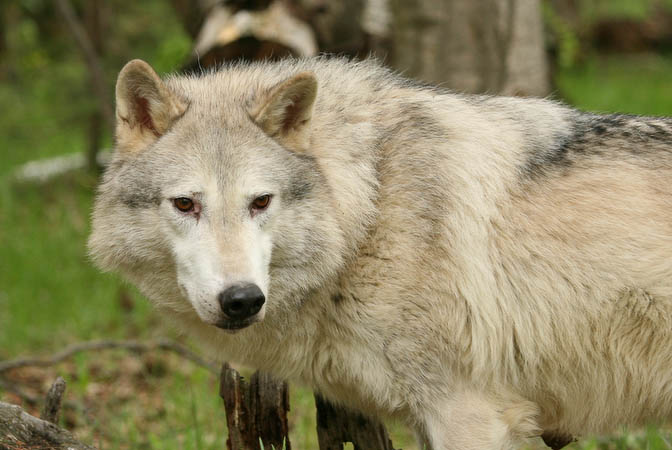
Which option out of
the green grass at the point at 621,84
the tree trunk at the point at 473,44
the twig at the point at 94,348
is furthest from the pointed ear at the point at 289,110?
the green grass at the point at 621,84

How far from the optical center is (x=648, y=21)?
19688 millimetres

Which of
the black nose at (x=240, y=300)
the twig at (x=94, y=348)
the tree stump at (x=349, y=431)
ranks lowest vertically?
the twig at (x=94, y=348)

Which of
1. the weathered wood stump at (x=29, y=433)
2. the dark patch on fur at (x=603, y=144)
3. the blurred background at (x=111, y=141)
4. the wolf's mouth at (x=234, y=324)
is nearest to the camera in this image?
the weathered wood stump at (x=29, y=433)

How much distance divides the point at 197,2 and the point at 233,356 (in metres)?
4.42

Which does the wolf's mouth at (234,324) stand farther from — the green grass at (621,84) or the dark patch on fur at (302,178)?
the green grass at (621,84)

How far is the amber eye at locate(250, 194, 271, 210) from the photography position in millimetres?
3566

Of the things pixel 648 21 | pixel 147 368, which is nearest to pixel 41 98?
pixel 147 368

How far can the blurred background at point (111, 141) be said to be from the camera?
598cm

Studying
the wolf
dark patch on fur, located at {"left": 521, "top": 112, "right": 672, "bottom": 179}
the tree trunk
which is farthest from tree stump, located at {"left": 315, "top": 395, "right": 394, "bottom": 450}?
the tree trunk

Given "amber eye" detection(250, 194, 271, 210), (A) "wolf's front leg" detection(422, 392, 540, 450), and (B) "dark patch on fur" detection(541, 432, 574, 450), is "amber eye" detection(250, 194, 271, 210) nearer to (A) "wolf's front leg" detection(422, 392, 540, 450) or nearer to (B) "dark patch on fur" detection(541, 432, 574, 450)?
(A) "wolf's front leg" detection(422, 392, 540, 450)

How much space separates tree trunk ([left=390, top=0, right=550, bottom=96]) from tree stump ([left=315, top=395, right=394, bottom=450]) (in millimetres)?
2868

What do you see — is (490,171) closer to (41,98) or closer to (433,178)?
(433,178)

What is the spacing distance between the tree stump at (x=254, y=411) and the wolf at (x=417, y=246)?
15.5 inches

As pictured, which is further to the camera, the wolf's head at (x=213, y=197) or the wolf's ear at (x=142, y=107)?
the wolf's ear at (x=142, y=107)
